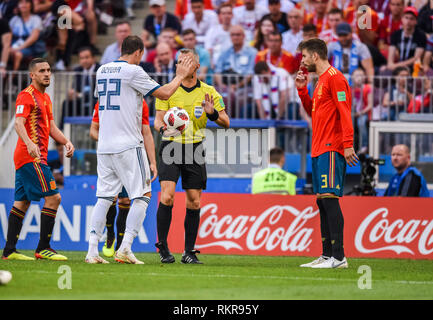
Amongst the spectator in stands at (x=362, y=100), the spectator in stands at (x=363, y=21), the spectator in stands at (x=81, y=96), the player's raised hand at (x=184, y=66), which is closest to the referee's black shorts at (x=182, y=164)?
the player's raised hand at (x=184, y=66)

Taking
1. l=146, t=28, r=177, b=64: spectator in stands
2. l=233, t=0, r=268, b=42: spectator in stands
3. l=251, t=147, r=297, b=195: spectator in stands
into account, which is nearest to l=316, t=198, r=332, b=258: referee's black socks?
l=251, t=147, r=297, b=195: spectator in stands

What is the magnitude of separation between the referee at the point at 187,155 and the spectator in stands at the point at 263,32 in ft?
26.4

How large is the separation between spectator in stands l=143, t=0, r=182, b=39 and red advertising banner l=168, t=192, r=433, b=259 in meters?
6.52

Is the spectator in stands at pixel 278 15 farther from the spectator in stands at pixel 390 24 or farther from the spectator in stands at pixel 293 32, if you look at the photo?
the spectator in stands at pixel 390 24

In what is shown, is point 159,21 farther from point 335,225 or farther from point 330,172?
point 335,225

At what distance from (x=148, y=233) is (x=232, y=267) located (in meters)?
3.67

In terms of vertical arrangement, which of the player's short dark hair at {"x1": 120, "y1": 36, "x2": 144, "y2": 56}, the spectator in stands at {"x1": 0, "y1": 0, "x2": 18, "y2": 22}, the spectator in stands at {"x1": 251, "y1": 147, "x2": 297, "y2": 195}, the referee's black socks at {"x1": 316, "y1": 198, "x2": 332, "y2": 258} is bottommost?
the referee's black socks at {"x1": 316, "y1": 198, "x2": 332, "y2": 258}

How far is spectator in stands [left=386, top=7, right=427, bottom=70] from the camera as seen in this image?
54.6 ft

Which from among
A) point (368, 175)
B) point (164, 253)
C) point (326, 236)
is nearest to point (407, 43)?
point (368, 175)

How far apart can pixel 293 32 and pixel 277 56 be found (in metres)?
0.90

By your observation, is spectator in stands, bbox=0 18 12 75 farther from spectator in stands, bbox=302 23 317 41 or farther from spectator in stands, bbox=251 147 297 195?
spectator in stands, bbox=251 147 297 195

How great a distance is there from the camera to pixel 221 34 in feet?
57.7

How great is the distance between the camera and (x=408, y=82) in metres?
15.1

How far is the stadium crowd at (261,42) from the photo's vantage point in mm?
15250
